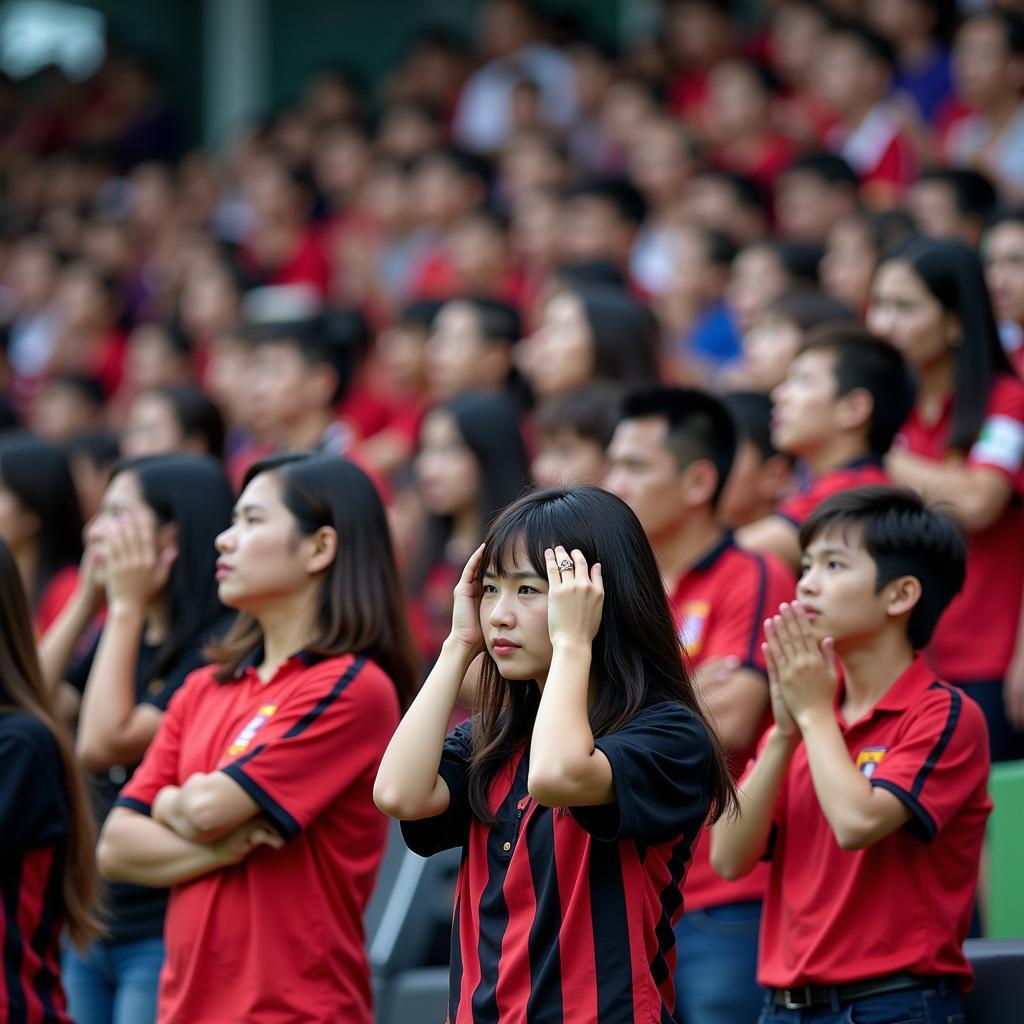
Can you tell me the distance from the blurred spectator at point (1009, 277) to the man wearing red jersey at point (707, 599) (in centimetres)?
165

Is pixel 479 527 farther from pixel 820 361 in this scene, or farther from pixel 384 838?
pixel 384 838

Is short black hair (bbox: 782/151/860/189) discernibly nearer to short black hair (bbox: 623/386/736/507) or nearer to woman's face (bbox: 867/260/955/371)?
woman's face (bbox: 867/260/955/371)

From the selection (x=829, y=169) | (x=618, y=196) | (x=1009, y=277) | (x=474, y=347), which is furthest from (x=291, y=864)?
(x=618, y=196)

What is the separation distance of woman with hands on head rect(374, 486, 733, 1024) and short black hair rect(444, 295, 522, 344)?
3.93 meters

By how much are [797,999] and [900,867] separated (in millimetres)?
328

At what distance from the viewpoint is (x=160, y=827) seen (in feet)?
11.6

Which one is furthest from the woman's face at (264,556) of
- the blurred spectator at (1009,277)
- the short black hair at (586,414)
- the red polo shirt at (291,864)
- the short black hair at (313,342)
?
the short black hair at (313,342)

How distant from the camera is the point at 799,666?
324 cm

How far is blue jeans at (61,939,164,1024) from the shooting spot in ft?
12.8

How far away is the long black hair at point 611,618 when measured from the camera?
9.64 feet

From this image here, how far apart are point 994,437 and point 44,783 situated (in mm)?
2769

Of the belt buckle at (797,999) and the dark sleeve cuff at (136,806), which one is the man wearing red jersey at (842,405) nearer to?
the belt buckle at (797,999)

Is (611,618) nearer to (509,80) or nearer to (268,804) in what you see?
(268,804)

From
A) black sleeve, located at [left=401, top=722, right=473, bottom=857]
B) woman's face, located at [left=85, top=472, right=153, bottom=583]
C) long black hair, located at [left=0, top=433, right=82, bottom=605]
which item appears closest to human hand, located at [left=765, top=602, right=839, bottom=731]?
black sleeve, located at [left=401, top=722, right=473, bottom=857]
